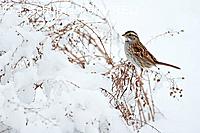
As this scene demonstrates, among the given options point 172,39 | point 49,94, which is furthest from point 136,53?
point 172,39

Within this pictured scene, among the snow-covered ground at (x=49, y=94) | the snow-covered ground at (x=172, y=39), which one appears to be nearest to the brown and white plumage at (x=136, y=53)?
the snow-covered ground at (x=49, y=94)

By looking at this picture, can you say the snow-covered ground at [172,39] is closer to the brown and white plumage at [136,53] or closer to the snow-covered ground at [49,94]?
the snow-covered ground at [49,94]

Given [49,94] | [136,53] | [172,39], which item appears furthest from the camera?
[172,39]

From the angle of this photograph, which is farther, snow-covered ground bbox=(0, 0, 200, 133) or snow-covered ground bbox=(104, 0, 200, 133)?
snow-covered ground bbox=(104, 0, 200, 133)

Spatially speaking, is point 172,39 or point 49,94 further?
point 172,39

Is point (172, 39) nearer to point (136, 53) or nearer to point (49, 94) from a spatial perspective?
point (136, 53)

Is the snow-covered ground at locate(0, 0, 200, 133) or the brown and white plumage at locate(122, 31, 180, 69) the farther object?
the brown and white plumage at locate(122, 31, 180, 69)

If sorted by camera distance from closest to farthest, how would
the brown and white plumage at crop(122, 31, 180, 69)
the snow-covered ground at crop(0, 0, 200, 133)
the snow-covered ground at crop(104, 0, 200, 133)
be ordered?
the snow-covered ground at crop(0, 0, 200, 133) → the brown and white plumage at crop(122, 31, 180, 69) → the snow-covered ground at crop(104, 0, 200, 133)

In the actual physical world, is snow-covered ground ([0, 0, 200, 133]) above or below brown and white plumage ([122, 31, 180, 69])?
below

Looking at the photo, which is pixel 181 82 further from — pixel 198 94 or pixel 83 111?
pixel 83 111

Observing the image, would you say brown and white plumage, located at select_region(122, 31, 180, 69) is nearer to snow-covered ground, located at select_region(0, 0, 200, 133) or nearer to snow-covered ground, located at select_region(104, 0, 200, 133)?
snow-covered ground, located at select_region(0, 0, 200, 133)

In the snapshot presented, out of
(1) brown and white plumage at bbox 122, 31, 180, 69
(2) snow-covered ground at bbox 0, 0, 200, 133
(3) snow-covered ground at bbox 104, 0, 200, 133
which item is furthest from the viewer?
(3) snow-covered ground at bbox 104, 0, 200, 133

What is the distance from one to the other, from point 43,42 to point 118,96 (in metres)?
0.54

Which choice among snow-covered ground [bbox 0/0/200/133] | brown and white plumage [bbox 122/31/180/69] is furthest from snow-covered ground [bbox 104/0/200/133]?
brown and white plumage [bbox 122/31/180/69]
